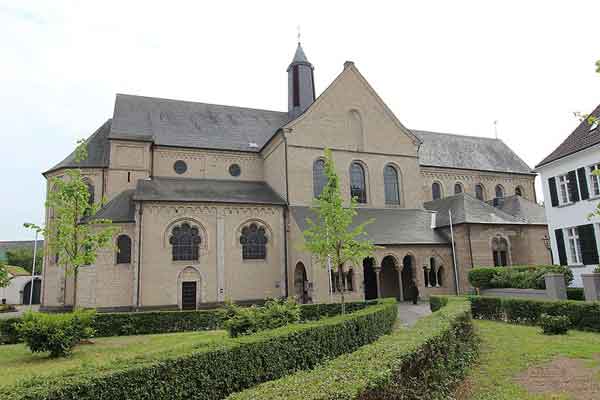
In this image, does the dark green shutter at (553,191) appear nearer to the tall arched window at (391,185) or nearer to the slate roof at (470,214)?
the slate roof at (470,214)

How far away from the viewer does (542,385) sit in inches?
336

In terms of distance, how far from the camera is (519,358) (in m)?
10.8

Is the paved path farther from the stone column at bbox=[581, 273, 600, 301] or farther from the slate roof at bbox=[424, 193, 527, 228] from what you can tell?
the stone column at bbox=[581, 273, 600, 301]

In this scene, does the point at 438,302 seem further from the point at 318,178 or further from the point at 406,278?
the point at 318,178

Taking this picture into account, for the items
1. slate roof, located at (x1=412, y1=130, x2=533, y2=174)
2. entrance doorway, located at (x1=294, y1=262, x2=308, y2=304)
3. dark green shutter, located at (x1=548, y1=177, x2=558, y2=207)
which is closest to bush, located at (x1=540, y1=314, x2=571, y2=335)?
dark green shutter, located at (x1=548, y1=177, x2=558, y2=207)

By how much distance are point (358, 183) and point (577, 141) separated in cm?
1460

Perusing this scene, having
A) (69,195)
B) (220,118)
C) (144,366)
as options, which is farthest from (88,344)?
(220,118)

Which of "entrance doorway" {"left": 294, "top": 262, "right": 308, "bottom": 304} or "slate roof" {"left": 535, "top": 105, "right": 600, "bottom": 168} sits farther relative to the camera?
"entrance doorway" {"left": 294, "top": 262, "right": 308, "bottom": 304}

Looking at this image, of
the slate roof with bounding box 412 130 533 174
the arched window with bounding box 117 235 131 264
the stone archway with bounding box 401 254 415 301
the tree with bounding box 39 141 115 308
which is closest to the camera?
the tree with bounding box 39 141 115 308

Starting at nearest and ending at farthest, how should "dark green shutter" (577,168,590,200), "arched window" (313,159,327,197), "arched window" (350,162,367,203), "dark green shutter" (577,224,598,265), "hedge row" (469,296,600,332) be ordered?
"hedge row" (469,296,600,332), "dark green shutter" (577,224,598,265), "dark green shutter" (577,168,590,200), "arched window" (313,159,327,197), "arched window" (350,162,367,203)

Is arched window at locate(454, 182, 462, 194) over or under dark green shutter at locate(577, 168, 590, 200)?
over

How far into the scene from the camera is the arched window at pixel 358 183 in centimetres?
3309

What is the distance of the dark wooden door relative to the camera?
2698 cm

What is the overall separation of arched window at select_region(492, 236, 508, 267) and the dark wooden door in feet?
68.1
